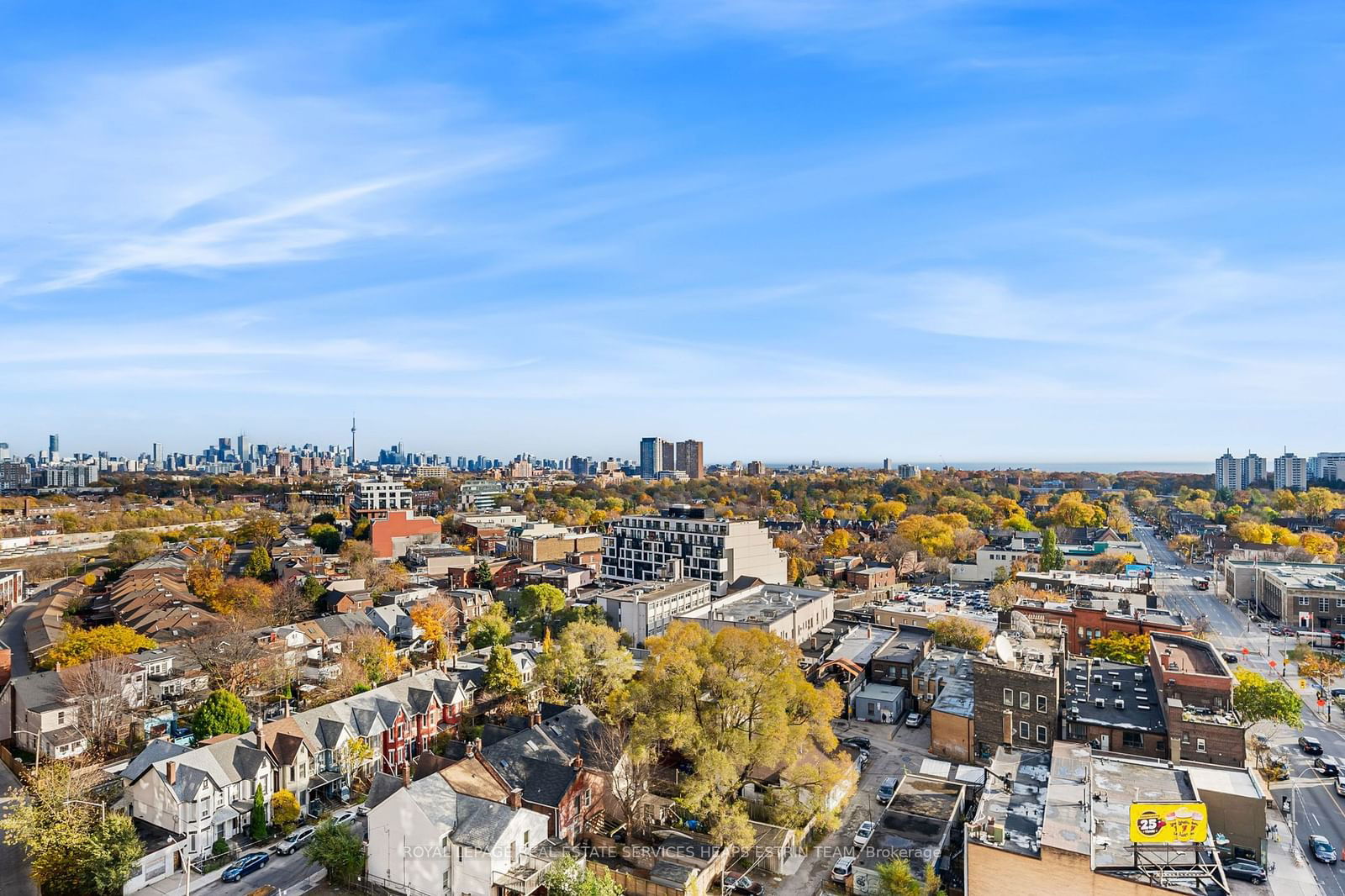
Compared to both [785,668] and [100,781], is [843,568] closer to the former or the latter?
[785,668]

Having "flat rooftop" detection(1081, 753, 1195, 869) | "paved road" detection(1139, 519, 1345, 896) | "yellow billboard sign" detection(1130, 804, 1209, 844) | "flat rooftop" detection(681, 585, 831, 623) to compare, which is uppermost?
"yellow billboard sign" detection(1130, 804, 1209, 844)

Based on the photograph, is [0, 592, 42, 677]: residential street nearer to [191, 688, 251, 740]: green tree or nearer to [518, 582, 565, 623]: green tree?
[191, 688, 251, 740]: green tree

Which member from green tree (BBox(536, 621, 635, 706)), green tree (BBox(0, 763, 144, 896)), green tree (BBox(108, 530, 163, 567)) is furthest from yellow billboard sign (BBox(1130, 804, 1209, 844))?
green tree (BBox(108, 530, 163, 567))

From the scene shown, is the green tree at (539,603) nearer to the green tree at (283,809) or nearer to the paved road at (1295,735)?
the green tree at (283,809)

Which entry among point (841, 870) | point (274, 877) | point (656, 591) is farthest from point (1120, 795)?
point (656, 591)

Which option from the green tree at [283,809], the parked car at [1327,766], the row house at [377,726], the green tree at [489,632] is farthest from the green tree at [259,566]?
the parked car at [1327,766]

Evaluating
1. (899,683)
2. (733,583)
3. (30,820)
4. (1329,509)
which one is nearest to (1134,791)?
(899,683)
